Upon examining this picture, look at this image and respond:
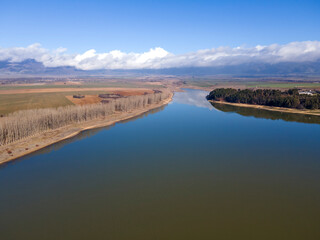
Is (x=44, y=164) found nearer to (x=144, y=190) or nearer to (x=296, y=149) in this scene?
(x=144, y=190)

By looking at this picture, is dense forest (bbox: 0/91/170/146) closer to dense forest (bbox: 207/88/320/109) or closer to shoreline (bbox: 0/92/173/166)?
shoreline (bbox: 0/92/173/166)

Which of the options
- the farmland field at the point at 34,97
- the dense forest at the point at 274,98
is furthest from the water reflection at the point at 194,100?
the farmland field at the point at 34,97

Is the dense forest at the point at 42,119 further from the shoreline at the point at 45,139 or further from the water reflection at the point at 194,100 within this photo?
the water reflection at the point at 194,100

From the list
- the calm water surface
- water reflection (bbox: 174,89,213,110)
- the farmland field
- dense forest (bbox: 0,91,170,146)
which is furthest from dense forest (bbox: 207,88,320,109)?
dense forest (bbox: 0,91,170,146)

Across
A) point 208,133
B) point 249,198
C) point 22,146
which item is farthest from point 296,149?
point 22,146

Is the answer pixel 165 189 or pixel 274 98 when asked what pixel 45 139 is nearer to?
pixel 165 189

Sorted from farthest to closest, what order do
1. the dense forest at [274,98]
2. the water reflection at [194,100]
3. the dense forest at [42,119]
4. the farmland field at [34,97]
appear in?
the water reflection at [194,100] < the dense forest at [274,98] < the farmland field at [34,97] < the dense forest at [42,119]
